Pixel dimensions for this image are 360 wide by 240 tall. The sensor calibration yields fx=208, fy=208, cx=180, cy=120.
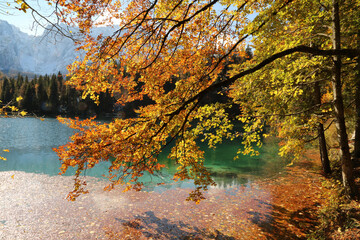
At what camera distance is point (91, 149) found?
13.6 feet

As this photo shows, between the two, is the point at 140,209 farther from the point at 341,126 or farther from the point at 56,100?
the point at 56,100

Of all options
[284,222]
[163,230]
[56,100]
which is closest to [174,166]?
[163,230]

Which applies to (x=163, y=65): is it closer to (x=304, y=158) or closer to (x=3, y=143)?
(x=304, y=158)

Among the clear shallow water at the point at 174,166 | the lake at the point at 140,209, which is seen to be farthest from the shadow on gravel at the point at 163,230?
the clear shallow water at the point at 174,166

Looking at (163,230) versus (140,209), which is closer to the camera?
(163,230)

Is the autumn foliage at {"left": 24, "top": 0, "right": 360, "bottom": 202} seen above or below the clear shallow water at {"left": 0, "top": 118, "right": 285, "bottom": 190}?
above

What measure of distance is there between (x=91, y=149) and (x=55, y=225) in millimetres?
3997

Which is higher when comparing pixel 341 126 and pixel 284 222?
pixel 341 126

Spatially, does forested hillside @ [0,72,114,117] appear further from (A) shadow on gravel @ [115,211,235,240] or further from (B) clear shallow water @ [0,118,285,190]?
(A) shadow on gravel @ [115,211,235,240]

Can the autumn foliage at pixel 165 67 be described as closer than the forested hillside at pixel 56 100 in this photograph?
Yes

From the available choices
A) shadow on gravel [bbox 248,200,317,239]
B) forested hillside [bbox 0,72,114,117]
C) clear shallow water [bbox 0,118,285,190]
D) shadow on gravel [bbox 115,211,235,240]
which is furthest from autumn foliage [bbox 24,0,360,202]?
forested hillside [bbox 0,72,114,117]

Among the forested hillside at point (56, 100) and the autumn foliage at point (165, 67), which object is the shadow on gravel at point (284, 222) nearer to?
the autumn foliage at point (165, 67)

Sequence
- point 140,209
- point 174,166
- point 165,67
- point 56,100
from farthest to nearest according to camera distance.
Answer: point 56,100 < point 174,166 < point 140,209 < point 165,67

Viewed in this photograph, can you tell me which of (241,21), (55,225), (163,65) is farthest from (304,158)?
(55,225)
